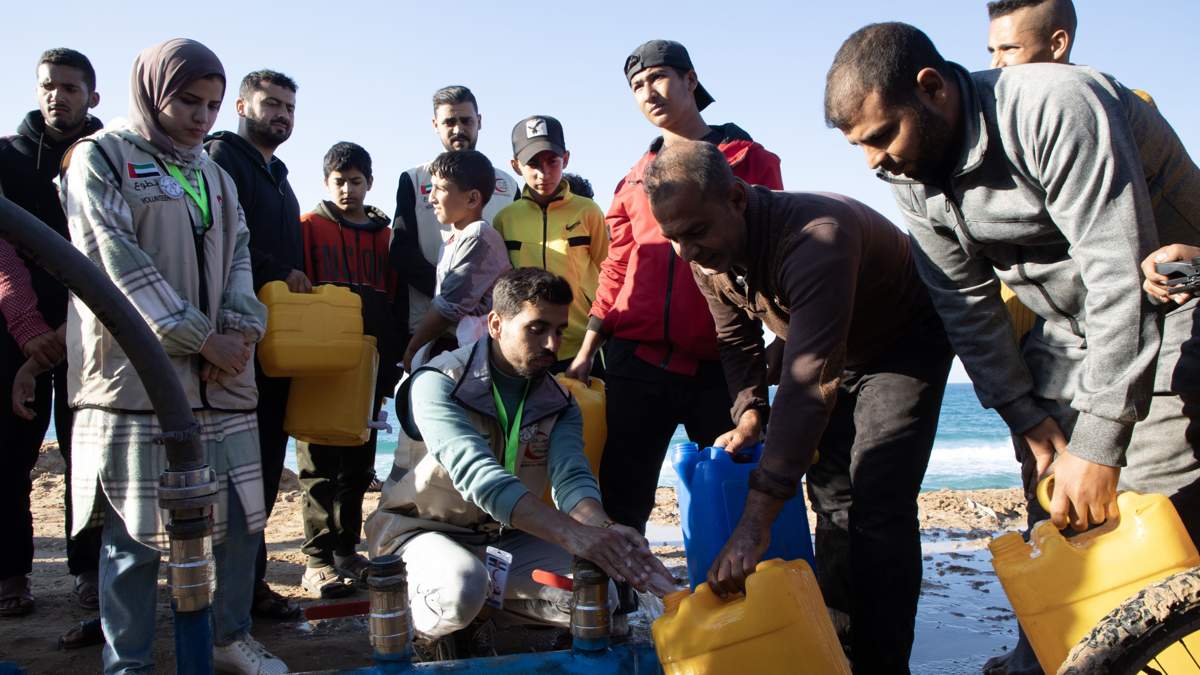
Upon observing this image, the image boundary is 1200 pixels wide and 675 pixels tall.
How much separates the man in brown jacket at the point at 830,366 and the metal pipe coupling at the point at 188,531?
3.71 feet

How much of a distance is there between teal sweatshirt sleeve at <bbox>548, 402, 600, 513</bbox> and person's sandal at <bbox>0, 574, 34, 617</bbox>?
2461mm

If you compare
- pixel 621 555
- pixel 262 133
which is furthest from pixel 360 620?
pixel 262 133

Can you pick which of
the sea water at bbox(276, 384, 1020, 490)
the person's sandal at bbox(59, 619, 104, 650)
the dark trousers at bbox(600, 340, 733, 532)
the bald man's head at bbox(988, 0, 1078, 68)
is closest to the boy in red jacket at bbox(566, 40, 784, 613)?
the dark trousers at bbox(600, 340, 733, 532)

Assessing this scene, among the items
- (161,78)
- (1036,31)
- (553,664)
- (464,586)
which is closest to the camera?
(553,664)

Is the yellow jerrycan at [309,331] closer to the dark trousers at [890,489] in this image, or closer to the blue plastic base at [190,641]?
the blue plastic base at [190,641]

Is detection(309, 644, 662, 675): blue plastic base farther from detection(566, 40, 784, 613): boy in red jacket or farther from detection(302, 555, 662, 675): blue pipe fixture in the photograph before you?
detection(566, 40, 784, 613): boy in red jacket

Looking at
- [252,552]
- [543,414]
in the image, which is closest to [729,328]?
[543,414]

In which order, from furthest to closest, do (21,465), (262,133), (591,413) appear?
(262,133), (21,465), (591,413)

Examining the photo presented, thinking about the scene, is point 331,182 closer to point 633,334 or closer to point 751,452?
Answer: point 633,334

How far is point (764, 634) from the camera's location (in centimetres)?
212

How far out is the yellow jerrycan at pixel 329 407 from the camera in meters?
3.86

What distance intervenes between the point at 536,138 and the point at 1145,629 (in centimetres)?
348

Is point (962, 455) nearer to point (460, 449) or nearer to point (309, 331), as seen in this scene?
point (309, 331)

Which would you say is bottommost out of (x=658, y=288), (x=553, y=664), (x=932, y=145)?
(x=553, y=664)
